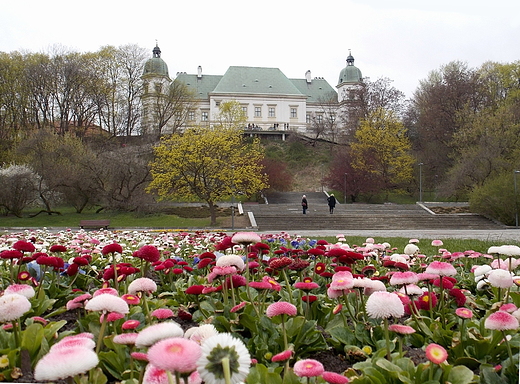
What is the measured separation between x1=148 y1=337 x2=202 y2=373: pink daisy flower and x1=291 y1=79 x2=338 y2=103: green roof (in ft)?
286

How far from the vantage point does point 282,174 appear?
48688mm

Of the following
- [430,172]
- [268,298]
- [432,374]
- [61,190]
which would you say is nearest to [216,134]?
[61,190]

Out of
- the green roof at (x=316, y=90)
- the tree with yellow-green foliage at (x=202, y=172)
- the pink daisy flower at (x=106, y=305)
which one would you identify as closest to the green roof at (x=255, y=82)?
the green roof at (x=316, y=90)

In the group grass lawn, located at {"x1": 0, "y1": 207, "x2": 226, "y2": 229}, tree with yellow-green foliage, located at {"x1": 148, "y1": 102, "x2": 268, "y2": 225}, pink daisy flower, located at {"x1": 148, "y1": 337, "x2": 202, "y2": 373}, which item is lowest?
grass lawn, located at {"x1": 0, "y1": 207, "x2": 226, "y2": 229}

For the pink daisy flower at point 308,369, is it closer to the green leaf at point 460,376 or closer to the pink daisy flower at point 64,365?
the pink daisy flower at point 64,365

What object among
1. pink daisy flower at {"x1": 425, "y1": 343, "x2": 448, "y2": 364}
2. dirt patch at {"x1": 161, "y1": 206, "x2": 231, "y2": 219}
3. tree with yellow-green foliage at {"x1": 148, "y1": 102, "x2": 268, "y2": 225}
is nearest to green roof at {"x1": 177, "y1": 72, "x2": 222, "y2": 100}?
dirt patch at {"x1": 161, "y1": 206, "x2": 231, "y2": 219}

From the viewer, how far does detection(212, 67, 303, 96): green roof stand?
3110 inches

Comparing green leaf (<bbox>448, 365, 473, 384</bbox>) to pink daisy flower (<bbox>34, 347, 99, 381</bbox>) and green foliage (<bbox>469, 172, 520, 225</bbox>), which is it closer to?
pink daisy flower (<bbox>34, 347, 99, 381</bbox>)

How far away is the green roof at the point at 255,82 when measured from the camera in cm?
7900

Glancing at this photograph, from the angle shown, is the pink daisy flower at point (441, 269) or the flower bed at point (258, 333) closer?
the flower bed at point (258, 333)

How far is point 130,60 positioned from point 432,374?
54582mm

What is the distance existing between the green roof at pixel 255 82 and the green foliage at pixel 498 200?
5612cm

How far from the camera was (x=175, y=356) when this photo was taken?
1.03 metres

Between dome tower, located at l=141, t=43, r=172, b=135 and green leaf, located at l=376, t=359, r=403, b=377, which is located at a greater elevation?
dome tower, located at l=141, t=43, r=172, b=135
